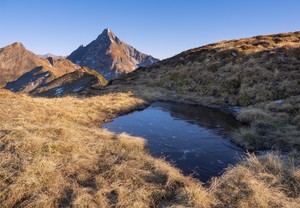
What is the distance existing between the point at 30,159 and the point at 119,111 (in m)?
14.0

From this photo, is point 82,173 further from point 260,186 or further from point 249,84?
point 249,84

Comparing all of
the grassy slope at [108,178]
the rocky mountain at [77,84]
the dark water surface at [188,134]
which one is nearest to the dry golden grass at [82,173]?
the grassy slope at [108,178]

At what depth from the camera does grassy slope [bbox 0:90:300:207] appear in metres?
7.91

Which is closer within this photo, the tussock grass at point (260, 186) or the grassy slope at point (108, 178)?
the tussock grass at point (260, 186)

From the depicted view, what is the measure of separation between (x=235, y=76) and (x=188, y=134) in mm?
18423

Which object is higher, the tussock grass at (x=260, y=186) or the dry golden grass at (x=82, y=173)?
the dry golden grass at (x=82, y=173)

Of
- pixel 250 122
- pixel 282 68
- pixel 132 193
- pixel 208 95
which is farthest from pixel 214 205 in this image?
pixel 282 68

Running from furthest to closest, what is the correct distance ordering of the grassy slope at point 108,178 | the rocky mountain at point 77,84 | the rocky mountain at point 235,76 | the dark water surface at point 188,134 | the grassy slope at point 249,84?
the rocky mountain at point 77,84 < the rocky mountain at point 235,76 < the grassy slope at point 249,84 < the dark water surface at point 188,134 < the grassy slope at point 108,178

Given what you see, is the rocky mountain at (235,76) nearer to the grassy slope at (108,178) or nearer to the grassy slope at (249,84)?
the grassy slope at (249,84)

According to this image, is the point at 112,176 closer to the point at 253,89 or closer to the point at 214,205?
the point at 214,205

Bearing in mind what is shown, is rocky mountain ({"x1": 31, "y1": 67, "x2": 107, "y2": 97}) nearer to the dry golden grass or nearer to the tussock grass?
the dry golden grass

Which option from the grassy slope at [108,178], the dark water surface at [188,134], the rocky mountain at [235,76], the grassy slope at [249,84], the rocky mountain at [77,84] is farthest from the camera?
the rocky mountain at [77,84]

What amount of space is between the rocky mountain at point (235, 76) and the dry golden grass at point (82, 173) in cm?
1738

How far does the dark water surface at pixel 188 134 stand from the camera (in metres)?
12.1
